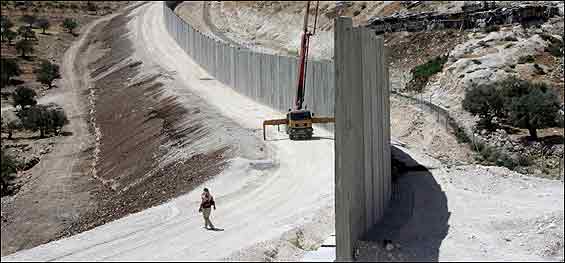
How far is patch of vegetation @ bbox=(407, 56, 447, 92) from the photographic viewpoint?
46.8 metres

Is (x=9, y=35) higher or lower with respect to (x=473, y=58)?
lower

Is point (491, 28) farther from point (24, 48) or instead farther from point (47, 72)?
point (24, 48)

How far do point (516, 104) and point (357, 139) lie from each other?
63.0 feet

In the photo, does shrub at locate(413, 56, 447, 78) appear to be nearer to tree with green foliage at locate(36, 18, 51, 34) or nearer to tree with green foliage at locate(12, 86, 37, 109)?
tree with green foliage at locate(12, 86, 37, 109)

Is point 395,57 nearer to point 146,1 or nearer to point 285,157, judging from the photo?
point 285,157

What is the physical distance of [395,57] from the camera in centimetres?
5388

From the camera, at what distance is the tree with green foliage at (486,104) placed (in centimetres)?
3809

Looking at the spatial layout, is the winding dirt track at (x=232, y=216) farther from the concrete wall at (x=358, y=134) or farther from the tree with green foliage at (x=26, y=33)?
the tree with green foliage at (x=26, y=33)

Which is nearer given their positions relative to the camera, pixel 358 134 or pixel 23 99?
pixel 358 134

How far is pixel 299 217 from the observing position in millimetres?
21938

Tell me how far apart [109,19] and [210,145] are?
76.2m

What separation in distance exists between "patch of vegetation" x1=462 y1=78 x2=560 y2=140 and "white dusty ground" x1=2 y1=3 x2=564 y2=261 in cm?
699

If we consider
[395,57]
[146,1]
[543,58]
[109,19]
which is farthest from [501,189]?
[146,1]

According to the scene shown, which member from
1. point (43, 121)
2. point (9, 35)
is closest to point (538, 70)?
point (43, 121)
